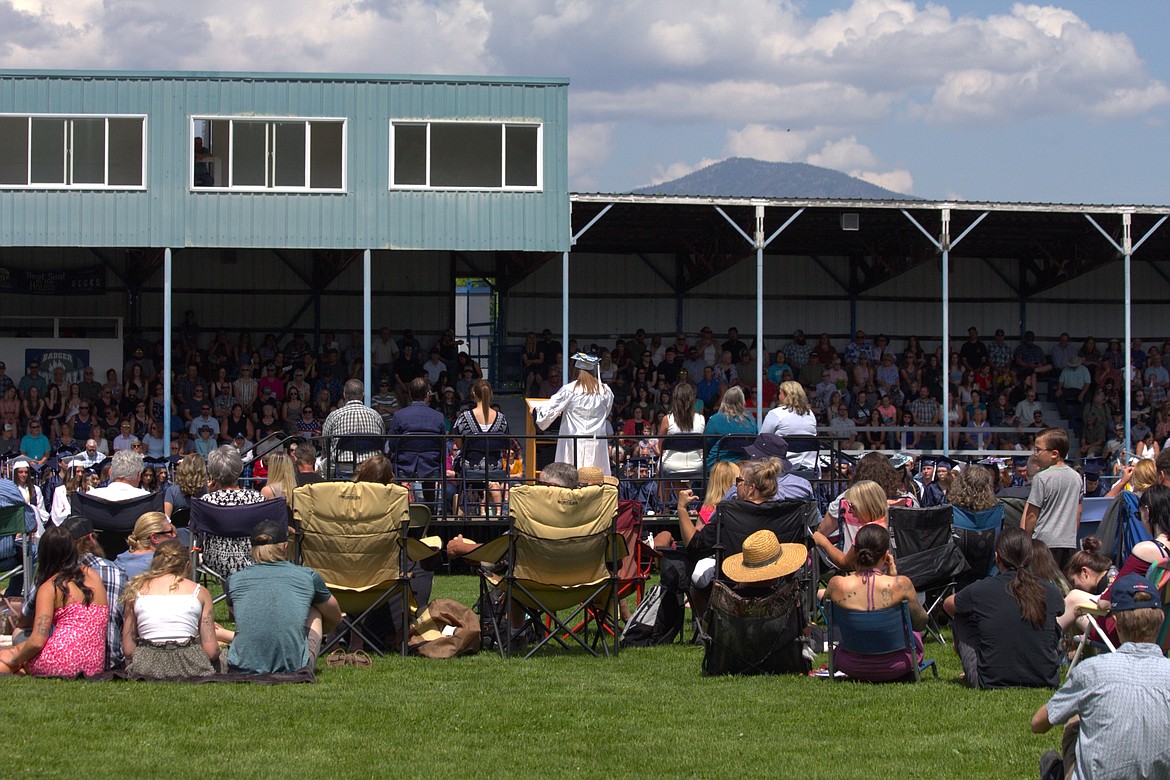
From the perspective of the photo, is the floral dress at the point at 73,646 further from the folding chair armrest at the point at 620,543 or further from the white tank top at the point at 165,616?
the folding chair armrest at the point at 620,543

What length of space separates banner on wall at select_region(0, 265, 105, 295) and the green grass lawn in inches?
696

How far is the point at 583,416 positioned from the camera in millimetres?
12023

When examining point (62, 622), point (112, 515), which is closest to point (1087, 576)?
point (62, 622)

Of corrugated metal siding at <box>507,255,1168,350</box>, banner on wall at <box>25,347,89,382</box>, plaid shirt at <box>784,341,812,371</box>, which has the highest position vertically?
corrugated metal siding at <box>507,255,1168,350</box>

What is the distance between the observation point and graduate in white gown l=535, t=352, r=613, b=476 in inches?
466

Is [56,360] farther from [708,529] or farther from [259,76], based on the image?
[708,529]

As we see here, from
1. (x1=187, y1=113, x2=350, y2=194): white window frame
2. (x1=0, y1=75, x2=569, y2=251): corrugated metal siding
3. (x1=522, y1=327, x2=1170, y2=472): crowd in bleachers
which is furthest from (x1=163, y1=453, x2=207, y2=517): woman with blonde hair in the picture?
(x1=522, y1=327, x2=1170, y2=472): crowd in bleachers

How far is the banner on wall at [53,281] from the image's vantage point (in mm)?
23797

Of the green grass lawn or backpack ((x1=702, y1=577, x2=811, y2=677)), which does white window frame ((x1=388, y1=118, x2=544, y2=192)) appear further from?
backpack ((x1=702, y1=577, x2=811, y2=677))

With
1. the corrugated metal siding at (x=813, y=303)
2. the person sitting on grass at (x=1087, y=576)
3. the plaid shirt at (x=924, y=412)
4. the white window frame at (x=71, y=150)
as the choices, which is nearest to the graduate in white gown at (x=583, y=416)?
the person sitting on grass at (x=1087, y=576)

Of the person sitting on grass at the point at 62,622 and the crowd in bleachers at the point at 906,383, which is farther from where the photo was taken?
the crowd in bleachers at the point at 906,383

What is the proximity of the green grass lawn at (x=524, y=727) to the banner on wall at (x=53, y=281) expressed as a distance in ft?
58.0

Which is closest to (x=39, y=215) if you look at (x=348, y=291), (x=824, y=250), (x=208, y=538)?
(x=348, y=291)

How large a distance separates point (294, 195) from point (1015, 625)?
586 inches
